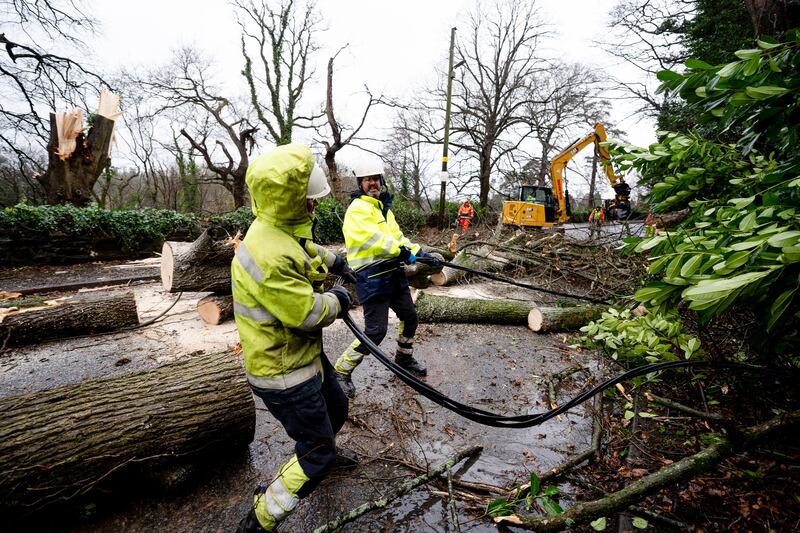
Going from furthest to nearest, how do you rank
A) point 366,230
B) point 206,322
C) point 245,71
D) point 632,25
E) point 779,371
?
point 245,71
point 632,25
point 206,322
point 366,230
point 779,371

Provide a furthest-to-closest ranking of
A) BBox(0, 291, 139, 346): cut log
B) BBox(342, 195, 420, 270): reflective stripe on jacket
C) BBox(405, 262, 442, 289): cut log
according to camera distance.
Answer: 1. BBox(405, 262, 442, 289): cut log
2. BBox(0, 291, 139, 346): cut log
3. BBox(342, 195, 420, 270): reflective stripe on jacket

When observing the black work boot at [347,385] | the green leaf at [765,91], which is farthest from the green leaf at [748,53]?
the black work boot at [347,385]

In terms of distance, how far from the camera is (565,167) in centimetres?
1431

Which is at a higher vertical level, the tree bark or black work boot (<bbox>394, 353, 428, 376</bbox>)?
the tree bark

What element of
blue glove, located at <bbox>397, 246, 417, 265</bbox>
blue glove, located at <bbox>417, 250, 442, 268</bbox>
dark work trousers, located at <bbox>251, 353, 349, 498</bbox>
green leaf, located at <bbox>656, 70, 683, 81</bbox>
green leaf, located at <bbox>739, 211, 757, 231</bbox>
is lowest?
dark work trousers, located at <bbox>251, 353, 349, 498</bbox>

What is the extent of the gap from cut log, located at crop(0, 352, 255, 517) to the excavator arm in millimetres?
10504

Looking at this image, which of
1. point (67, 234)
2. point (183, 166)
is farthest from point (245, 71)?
point (67, 234)

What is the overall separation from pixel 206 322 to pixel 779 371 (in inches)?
230

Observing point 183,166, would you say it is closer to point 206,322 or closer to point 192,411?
point 206,322

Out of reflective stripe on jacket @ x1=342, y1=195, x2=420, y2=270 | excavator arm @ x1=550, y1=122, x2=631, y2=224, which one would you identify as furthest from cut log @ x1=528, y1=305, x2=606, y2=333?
excavator arm @ x1=550, y1=122, x2=631, y2=224

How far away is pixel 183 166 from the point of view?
24281 millimetres

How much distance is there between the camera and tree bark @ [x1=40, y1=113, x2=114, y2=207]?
1059 cm

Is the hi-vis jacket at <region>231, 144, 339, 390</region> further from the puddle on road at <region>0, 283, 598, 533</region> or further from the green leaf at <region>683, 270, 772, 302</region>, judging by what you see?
the green leaf at <region>683, 270, 772, 302</region>

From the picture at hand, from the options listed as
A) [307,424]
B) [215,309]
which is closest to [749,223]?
[307,424]
